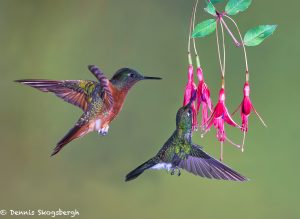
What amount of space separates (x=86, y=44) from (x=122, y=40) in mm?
151

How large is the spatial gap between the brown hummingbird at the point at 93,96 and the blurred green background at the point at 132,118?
823mm

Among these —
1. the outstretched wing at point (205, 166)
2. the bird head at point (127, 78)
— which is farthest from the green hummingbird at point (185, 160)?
the bird head at point (127, 78)

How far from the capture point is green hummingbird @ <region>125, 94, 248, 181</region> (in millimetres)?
1078

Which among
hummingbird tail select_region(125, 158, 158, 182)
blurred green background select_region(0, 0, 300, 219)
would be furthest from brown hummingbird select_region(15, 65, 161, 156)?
blurred green background select_region(0, 0, 300, 219)

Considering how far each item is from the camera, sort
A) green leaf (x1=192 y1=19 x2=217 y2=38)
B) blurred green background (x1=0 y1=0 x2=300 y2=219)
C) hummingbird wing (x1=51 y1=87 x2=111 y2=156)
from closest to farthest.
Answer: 1. green leaf (x1=192 y1=19 x2=217 y2=38)
2. hummingbird wing (x1=51 y1=87 x2=111 y2=156)
3. blurred green background (x1=0 y1=0 x2=300 y2=219)

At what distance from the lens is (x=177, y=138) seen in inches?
45.5

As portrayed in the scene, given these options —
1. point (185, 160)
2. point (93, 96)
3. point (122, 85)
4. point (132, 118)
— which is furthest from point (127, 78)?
point (132, 118)

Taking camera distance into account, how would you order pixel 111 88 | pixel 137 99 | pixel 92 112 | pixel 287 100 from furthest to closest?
pixel 287 100 → pixel 137 99 → pixel 92 112 → pixel 111 88

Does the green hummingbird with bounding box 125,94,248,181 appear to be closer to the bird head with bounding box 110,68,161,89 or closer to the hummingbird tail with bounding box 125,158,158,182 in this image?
the hummingbird tail with bounding box 125,158,158,182

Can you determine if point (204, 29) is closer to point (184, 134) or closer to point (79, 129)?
point (184, 134)

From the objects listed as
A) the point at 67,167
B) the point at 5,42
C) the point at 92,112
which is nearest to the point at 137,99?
the point at 67,167

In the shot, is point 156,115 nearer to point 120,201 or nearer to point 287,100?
point 120,201

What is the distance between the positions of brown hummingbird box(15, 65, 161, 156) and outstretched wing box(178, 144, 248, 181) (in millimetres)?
195

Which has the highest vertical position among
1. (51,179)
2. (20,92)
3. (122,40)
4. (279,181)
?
(122,40)
